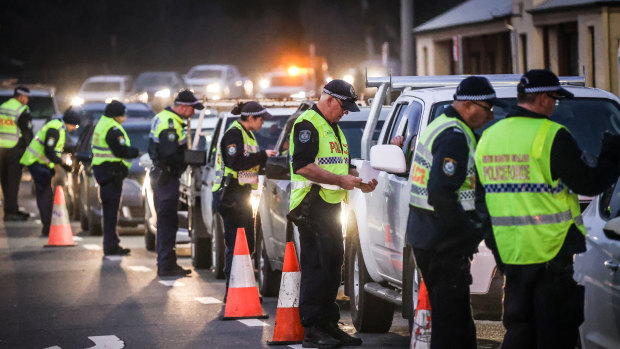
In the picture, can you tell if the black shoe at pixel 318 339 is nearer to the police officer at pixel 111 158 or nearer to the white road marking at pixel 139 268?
the white road marking at pixel 139 268

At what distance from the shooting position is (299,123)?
9750 mm

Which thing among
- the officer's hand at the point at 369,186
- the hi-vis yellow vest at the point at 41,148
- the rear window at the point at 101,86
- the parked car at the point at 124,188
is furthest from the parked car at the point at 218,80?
the officer's hand at the point at 369,186

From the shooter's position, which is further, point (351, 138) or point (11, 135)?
point (11, 135)

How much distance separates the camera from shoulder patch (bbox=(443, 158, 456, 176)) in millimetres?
7238

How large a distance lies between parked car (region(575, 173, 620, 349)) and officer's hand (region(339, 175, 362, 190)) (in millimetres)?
2307

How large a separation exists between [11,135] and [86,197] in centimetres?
355

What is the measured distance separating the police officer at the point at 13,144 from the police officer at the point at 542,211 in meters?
17.2

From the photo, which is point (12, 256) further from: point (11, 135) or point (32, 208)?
point (32, 208)

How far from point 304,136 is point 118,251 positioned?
8.14 m

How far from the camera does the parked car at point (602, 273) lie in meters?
6.92

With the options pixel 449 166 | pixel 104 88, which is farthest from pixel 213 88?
pixel 449 166

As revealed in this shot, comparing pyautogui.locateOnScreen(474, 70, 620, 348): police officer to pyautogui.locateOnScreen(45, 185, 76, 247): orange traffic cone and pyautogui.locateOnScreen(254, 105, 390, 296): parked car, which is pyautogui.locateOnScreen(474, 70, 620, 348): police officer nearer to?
pyautogui.locateOnScreen(254, 105, 390, 296): parked car

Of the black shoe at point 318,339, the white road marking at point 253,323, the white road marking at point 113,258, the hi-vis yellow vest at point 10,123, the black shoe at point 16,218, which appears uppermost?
the hi-vis yellow vest at point 10,123

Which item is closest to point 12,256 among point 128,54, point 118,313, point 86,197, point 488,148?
point 86,197
